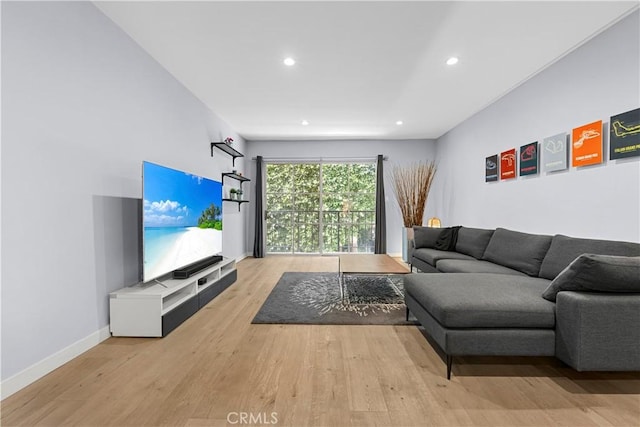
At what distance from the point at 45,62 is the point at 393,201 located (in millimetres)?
5659

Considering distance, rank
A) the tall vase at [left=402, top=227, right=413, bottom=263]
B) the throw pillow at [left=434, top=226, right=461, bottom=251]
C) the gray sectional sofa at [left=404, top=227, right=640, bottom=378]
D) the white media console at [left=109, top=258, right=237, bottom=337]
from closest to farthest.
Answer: the gray sectional sofa at [left=404, top=227, right=640, bottom=378], the white media console at [left=109, top=258, right=237, bottom=337], the throw pillow at [left=434, top=226, right=461, bottom=251], the tall vase at [left=402, top=227, right=413, bottom=263]

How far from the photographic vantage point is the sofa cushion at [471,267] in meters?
2.91

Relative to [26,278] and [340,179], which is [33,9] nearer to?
[26,278]

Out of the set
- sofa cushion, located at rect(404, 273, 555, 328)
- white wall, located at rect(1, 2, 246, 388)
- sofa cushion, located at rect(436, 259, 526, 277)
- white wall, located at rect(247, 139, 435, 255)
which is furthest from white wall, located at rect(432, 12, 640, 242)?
white wall, located at rect(1, 2, 246, 388)

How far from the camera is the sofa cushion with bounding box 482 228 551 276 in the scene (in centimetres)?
277

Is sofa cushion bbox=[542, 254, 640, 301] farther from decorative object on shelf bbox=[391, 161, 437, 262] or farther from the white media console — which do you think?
decorative object on shelf bbox=[391, 161, 437, 262]

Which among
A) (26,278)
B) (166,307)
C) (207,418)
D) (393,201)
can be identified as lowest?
(207,418)

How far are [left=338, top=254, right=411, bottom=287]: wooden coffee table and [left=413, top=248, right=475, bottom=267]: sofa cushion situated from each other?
507mm

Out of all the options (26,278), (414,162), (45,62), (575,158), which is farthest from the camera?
(414,162)

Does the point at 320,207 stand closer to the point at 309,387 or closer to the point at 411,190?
the point at 411,190

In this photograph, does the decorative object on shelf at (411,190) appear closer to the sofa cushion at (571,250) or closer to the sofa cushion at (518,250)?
the sofa cushion at (518,250)

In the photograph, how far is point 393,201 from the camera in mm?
6371

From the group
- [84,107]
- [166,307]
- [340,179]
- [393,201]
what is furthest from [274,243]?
[84,107]

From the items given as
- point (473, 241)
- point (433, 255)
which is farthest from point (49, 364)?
point (473, 241)
